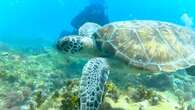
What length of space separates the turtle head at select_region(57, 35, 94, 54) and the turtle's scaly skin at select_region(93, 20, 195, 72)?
273 mm

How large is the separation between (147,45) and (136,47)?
25cm

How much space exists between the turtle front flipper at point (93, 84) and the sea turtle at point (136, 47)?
135mm

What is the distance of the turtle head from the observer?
585 centimetres

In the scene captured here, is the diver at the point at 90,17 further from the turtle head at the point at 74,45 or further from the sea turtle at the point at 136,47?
the turtle head at the point at 74,45

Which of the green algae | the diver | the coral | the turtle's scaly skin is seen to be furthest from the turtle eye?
the diver

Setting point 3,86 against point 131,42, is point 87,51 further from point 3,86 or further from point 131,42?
point 3,86

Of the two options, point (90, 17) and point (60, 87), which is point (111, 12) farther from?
point (60, 87)

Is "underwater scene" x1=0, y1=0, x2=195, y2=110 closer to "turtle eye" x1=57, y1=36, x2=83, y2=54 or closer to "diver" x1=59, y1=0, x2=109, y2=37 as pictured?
"turtle eye" x1=57, y1=36, x2=83, y2=54

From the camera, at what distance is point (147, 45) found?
6.05m

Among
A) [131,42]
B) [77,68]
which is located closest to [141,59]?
[131,42]

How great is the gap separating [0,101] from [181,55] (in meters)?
3.78

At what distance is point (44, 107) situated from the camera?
4.68 metres

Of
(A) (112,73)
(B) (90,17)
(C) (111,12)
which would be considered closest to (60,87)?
(A) (112,73)

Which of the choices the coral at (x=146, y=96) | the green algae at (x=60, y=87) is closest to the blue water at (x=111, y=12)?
the green algae at (x=60, y=87)
